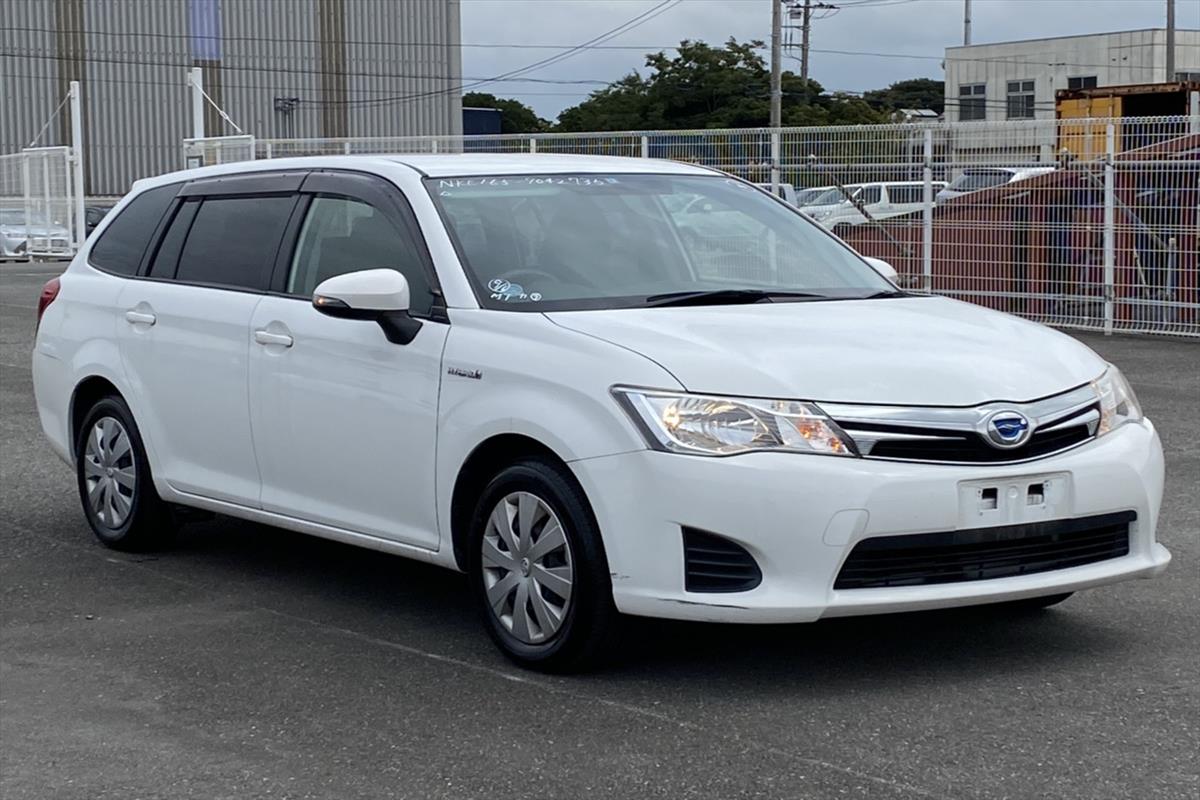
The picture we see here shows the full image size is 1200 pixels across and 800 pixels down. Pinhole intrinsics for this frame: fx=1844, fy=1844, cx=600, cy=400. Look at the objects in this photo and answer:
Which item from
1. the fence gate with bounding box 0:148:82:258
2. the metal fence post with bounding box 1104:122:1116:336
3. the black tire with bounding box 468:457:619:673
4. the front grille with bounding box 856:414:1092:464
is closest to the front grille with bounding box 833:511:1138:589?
the front grille with bounding box 856:414:1092:464

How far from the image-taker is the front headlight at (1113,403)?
5391 mm

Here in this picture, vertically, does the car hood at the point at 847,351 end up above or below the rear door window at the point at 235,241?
below

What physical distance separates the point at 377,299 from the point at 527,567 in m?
0.99

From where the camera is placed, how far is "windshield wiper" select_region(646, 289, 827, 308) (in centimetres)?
575

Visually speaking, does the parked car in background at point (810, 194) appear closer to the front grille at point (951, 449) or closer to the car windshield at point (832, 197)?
the car windshield at point (832, 197)

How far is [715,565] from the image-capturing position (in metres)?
4.96

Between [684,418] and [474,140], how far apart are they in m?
19.6

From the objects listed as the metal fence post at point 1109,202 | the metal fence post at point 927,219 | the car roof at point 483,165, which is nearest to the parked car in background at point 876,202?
the metal fence post at point 927,219

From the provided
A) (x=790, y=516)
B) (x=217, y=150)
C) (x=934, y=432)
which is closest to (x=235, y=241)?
(x=790, y=516)

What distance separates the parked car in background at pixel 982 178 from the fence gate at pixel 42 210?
74.1 ft

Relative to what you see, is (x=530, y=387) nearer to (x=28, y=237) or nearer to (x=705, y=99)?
(x=28, y=237)

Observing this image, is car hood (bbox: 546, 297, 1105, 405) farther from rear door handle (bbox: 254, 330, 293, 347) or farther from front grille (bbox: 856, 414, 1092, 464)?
rear door handle (bbox: 254, 330, 293, 347)

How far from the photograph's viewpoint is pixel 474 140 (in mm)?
24188

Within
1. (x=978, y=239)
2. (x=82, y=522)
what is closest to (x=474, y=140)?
(x=978, y=239)
